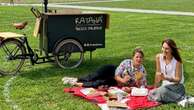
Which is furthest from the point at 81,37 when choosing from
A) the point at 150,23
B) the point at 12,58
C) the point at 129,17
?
the point at 129,17

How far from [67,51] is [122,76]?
1.92 meters

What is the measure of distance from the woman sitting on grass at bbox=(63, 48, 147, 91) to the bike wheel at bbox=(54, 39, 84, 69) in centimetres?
132

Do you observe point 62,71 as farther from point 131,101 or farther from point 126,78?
point 131,101

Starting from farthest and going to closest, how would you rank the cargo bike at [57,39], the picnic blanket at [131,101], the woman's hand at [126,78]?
the cargo bike at [57,39] → the woman's hand at [126,78] → the picnic blanket at [131,101]

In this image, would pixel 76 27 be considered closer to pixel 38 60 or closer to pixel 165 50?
pixel 38 60

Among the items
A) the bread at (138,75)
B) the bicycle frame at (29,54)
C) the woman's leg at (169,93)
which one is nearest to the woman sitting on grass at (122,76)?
the bread at (138,75)

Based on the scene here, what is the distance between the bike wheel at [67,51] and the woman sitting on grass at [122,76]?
1.32 meters

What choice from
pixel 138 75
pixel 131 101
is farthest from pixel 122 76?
pixel 131 101

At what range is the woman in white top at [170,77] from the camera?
7.77 metres

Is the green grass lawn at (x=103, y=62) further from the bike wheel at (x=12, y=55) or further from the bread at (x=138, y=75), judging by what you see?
the bread at (x=138, y=75)

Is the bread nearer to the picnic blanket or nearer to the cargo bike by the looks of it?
the picnic blanket

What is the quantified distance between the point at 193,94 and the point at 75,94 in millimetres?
2061

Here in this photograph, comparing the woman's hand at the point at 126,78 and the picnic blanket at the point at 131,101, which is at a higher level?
the woman's hand at the point at 126,78

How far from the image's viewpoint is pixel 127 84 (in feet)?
28.4
